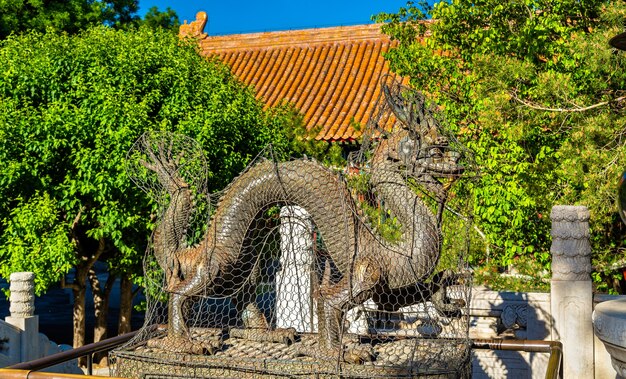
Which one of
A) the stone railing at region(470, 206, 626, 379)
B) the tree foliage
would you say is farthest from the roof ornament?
the stone railing at region(470, 206, 626, 379)

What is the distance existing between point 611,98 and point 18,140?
5757 millimetres

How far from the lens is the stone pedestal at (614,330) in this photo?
354cm

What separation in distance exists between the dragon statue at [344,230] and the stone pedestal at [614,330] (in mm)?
1046

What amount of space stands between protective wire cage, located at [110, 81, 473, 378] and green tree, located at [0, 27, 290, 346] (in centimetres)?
318

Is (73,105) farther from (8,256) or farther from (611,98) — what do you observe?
(611,98)

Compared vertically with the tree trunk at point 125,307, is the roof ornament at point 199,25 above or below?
above

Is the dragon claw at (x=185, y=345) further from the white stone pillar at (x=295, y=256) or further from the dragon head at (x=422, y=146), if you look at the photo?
the dragon head at (x=422, y=146)

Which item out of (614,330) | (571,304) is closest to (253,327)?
(571,304)

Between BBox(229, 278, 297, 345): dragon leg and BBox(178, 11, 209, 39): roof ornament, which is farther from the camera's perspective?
BBox(178, 11, 209, 39): roof ornament

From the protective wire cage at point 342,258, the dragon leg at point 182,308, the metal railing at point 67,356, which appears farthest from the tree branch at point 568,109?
the metal railing at point 67,356

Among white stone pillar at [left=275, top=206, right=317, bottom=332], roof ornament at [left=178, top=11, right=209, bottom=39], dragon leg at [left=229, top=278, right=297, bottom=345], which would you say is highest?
roof ornament at [left=178, top=11, right=209, bottom=39]

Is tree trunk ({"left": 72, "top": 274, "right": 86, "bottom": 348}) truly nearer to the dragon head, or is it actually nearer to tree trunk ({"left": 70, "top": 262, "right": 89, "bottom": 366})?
tree trunk ({"left": 70, "top": 262, "right": 89, "bottom": 366})

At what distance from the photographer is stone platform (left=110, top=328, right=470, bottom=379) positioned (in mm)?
4305

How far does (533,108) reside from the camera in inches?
275
